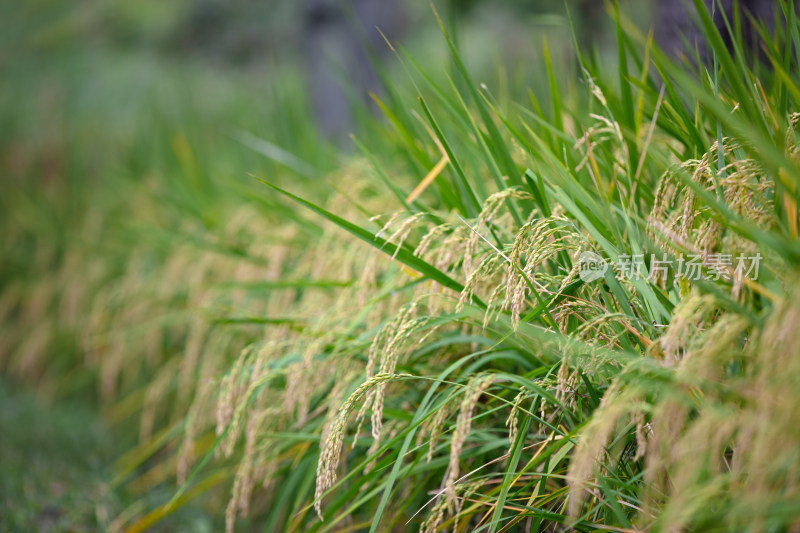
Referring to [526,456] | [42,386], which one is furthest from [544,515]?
[42,386]

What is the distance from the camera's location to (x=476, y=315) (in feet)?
4.66

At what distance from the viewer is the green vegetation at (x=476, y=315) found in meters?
0.97

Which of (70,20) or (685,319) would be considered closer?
(685,319)

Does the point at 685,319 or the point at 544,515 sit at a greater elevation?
the point at 685,319

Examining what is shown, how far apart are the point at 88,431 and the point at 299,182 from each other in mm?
1581

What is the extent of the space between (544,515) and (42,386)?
3.14m

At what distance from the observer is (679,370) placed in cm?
94

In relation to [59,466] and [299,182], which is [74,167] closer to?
[299,182]

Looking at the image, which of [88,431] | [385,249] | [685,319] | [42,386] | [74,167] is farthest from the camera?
[74,167]

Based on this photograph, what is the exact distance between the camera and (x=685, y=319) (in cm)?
90

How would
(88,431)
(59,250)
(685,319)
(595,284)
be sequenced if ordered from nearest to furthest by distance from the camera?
(685,319) → (595,284) → (88,431) → (59,250)

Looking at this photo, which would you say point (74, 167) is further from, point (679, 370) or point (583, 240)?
point (679, 370)

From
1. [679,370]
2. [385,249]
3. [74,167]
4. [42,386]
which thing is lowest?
[42,386]

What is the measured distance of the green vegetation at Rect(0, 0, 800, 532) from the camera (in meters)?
0.97
